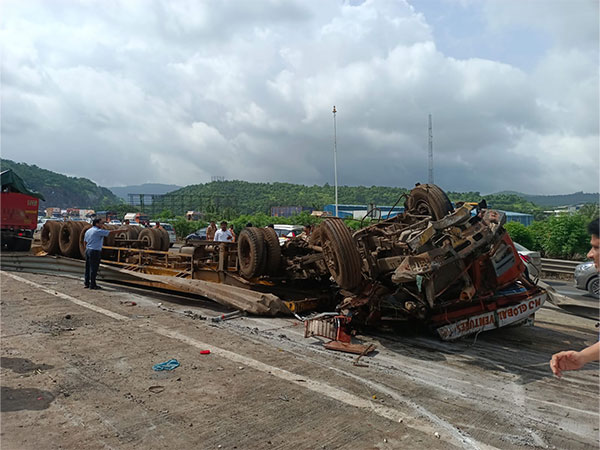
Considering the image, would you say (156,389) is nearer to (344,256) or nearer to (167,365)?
(167,365)

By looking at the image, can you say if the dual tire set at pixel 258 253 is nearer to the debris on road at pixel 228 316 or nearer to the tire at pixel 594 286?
the debris on road at pixel 228 316

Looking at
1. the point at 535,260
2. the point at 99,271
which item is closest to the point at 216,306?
the point at 99,271

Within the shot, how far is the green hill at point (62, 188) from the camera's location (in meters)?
140

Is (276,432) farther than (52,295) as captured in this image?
No

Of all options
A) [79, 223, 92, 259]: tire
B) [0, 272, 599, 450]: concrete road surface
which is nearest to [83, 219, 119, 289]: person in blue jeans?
[79, 223, 92, 259]: tire

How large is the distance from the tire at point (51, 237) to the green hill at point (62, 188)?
141 metres

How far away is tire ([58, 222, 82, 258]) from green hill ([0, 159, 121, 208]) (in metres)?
141

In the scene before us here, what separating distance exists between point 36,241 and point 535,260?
13690 millimetres

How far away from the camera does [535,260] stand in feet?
Answer: 34.3

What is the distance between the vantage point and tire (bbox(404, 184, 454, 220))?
6441 mm

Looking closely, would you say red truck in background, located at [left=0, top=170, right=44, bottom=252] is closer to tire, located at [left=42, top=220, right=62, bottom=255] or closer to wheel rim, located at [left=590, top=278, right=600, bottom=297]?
tire, located at [left=42, top=220, right=62, bottom=255]

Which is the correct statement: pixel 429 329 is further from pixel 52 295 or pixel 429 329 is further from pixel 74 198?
pixel 74 198

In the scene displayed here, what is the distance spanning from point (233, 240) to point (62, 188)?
16547 cm

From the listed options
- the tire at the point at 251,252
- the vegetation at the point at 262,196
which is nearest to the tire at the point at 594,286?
the tire at the point at 251,252
